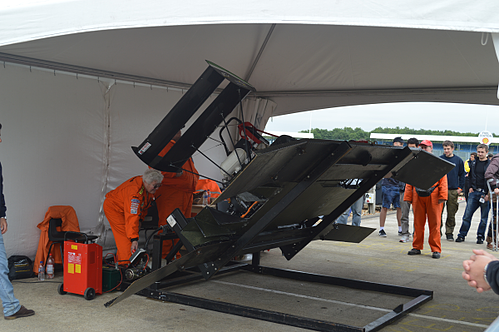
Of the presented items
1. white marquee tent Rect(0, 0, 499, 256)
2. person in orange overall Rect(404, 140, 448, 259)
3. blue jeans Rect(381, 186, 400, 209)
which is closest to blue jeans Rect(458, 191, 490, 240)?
blue jeans Rect(381, 186, 400, 209)

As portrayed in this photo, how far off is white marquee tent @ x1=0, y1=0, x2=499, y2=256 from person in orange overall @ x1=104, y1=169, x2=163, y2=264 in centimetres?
98

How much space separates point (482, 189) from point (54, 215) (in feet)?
24.6

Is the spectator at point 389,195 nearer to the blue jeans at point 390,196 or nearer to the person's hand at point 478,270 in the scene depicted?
the blue jeans at point 390,196

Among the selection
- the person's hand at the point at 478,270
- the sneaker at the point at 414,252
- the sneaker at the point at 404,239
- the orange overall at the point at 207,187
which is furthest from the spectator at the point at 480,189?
the person's hand at the point at 478,270

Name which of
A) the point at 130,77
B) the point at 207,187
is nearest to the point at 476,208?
the point at 207,187

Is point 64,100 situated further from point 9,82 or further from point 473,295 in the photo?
point 473,295

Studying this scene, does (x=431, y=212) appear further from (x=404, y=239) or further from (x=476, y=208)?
(x=476, y=208)

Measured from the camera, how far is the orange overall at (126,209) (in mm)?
Answer: 5012

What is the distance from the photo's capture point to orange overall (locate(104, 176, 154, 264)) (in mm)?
5012

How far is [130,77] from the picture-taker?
642 centimetres

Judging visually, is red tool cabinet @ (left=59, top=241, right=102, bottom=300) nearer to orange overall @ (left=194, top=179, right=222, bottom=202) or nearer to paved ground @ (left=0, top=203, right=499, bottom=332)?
paved ground @ (left=0, top=203, right=499, bottom=332)

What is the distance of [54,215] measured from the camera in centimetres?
551

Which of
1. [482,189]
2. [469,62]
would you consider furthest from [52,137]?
[482,189]

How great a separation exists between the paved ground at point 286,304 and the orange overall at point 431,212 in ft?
1.83
